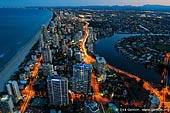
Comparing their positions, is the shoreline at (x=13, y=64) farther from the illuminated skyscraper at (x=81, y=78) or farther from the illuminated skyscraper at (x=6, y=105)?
the illuminated skyscraper at (x=81, y=78)

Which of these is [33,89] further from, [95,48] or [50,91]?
[95,48]

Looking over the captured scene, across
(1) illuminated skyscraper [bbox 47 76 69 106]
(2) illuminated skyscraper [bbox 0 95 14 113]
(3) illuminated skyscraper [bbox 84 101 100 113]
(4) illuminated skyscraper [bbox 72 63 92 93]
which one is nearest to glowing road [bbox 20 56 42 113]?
(2) illuminated skyscraper [bbox 0 95 14 113]

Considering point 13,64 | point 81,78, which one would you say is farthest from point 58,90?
point 13,64

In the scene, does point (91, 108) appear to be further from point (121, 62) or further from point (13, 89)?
point (121, 62)

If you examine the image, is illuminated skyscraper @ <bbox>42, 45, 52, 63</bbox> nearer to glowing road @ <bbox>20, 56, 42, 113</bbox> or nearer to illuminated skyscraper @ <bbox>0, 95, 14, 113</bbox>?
glowing road @ <bbox>20, 56, 42, 113</bbox>

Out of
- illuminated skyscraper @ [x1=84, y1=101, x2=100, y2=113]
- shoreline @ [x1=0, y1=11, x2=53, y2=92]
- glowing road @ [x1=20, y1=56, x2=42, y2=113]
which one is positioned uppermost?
illuminated skyscraper @ [x1=84, y1=101, x2=100, y2=113]

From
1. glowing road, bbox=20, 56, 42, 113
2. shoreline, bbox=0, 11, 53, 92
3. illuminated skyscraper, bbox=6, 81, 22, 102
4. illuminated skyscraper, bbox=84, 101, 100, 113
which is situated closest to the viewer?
illuminated skyscraper, bbox=84, 101, 100, 113
